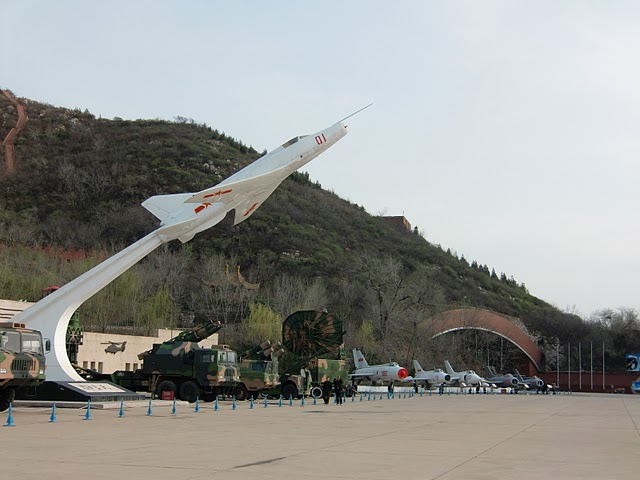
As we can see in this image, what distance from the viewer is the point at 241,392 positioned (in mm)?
32031

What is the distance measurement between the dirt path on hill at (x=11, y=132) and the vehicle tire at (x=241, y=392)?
75.6 metres

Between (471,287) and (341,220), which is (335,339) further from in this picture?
(471,287)

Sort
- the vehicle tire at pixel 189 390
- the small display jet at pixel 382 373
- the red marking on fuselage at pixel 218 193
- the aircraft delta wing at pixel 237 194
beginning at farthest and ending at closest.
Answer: the small display jet at pixel 382 373, the vehicle tire at pixel 189 390, the aircraft delta wing at pixel 237 194, the red marking on fuselage at pixel 218 193

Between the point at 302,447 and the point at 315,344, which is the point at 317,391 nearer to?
the point at 315,344

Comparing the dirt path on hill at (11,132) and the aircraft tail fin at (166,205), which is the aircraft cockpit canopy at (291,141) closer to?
the aircraft tail fin at (166,205)

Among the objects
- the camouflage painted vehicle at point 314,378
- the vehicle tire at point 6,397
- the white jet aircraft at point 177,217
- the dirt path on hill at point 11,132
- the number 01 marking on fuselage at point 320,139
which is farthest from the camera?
the dirt path on hill at point 11,132

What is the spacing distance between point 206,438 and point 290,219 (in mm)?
82801

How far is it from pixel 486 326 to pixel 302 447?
230ft

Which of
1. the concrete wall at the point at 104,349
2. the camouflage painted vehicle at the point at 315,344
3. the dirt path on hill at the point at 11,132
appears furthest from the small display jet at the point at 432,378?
the dirt path on hill at the point at 11,132

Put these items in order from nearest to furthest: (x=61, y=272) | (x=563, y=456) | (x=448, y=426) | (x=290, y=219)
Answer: (x=563, y=456) → (x=448, y=426) → (x=61, y=272) → (x=290, y=219)

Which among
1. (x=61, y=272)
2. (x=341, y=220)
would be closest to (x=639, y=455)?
(x=61, y=272)

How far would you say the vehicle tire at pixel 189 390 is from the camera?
2797cm

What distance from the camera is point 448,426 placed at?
1945 centimetres

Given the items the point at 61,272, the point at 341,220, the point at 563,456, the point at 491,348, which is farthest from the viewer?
the point at 341,220
